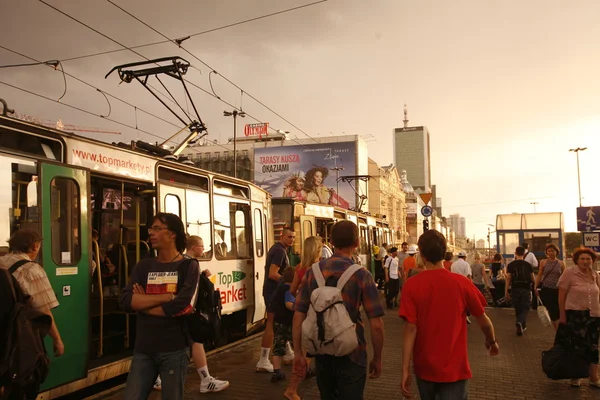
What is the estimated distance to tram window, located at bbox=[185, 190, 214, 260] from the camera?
27.2 feet

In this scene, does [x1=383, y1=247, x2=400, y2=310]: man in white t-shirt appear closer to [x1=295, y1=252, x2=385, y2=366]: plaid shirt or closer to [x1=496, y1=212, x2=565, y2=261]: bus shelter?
[x1=295, y1=252, x2=385, y2=366]: plaid shirt

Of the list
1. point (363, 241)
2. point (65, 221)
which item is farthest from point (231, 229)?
point (363, 241)

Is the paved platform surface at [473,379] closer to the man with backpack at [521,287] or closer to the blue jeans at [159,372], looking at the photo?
the man with backpack at [521,287]

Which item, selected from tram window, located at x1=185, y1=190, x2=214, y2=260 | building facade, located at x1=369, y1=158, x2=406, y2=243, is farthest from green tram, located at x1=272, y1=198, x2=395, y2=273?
building facade, located at x1=369, y1=158, x2=406, y2=243

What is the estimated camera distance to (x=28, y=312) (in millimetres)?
3615

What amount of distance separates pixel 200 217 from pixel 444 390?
569cm

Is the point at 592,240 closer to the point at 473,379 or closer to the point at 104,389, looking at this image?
the point at 473,379

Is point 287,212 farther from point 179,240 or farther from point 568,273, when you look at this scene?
point 179,240

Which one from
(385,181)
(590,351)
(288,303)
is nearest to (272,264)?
(288,303)

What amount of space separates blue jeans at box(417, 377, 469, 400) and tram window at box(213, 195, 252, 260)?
5.76 meters

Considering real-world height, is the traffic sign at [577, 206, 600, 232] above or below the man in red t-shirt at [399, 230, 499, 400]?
above

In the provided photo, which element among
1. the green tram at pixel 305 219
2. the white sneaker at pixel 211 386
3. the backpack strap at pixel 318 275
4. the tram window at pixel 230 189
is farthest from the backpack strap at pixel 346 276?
the green tram at pixel 305 219

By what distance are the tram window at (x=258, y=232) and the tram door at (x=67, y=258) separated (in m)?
4.81

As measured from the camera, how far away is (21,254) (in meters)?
4.18
